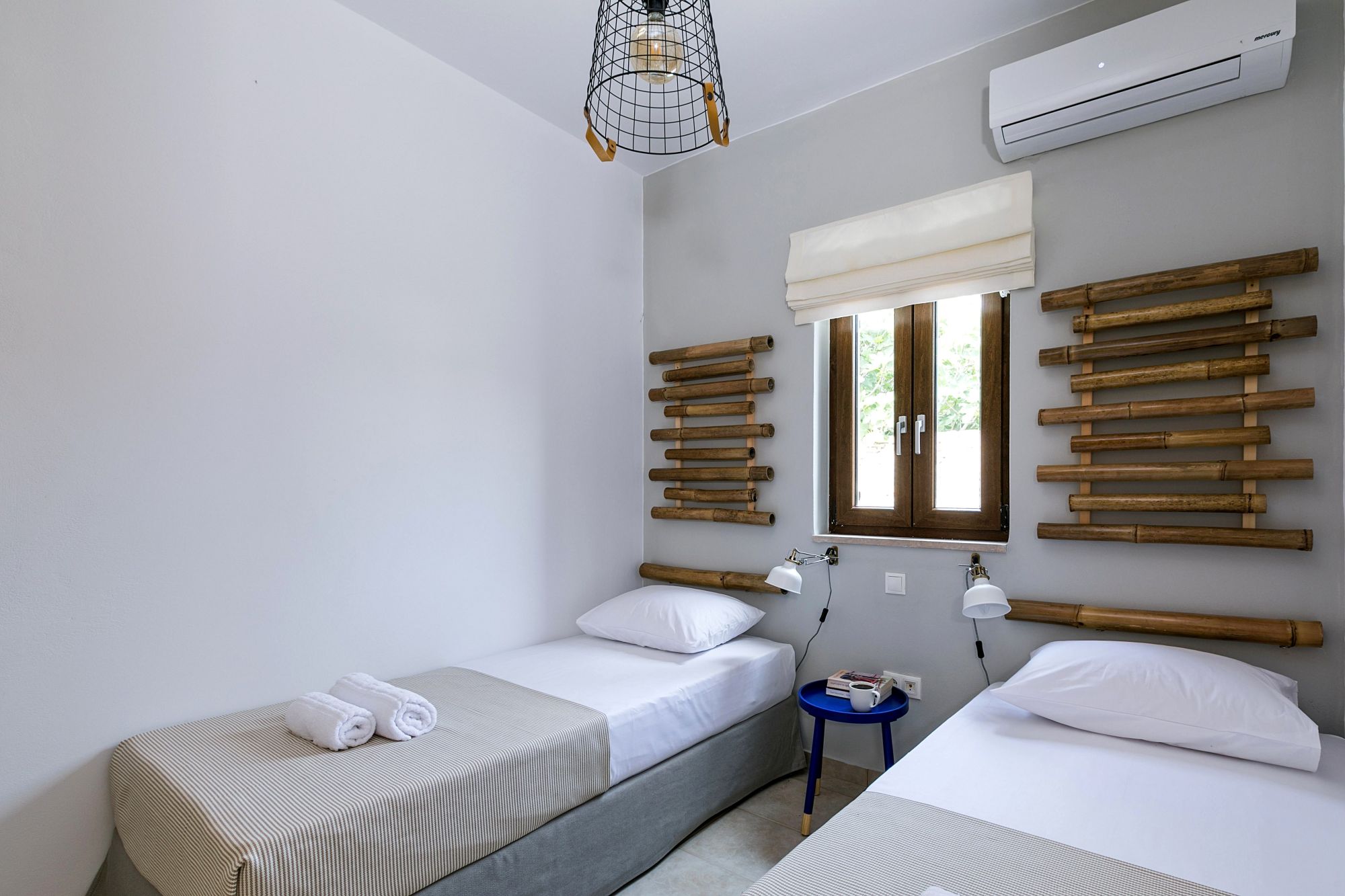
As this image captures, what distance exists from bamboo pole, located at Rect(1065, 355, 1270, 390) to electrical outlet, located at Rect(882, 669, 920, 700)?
47.0 inches

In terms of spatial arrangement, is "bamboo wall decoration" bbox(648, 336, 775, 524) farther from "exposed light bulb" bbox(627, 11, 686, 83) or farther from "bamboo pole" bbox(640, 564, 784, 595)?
"exposed light bulb" bbox(627, 11, 686, 83)

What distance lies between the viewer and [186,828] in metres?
1.51

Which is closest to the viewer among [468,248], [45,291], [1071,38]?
[45,291]

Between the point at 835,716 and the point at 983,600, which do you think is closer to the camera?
the point at 983,600

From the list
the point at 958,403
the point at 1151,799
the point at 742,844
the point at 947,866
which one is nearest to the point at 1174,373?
the point at 958,403

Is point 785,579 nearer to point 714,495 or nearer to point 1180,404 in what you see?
point 714,495

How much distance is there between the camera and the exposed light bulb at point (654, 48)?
1598 millimetres

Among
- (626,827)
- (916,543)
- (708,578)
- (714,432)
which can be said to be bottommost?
(626,827)

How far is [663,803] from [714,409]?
1670mm

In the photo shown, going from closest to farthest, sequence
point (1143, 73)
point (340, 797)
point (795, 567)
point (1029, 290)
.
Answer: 1. point (340, 797)
2. point (1143, 73)
3. point (1029, 290)
4. point (795, 567)

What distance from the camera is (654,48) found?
1.60 meters

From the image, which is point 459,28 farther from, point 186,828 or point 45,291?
point 186,828

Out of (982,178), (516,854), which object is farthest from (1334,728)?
(516,854)

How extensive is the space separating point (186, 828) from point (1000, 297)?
9.48 feet
